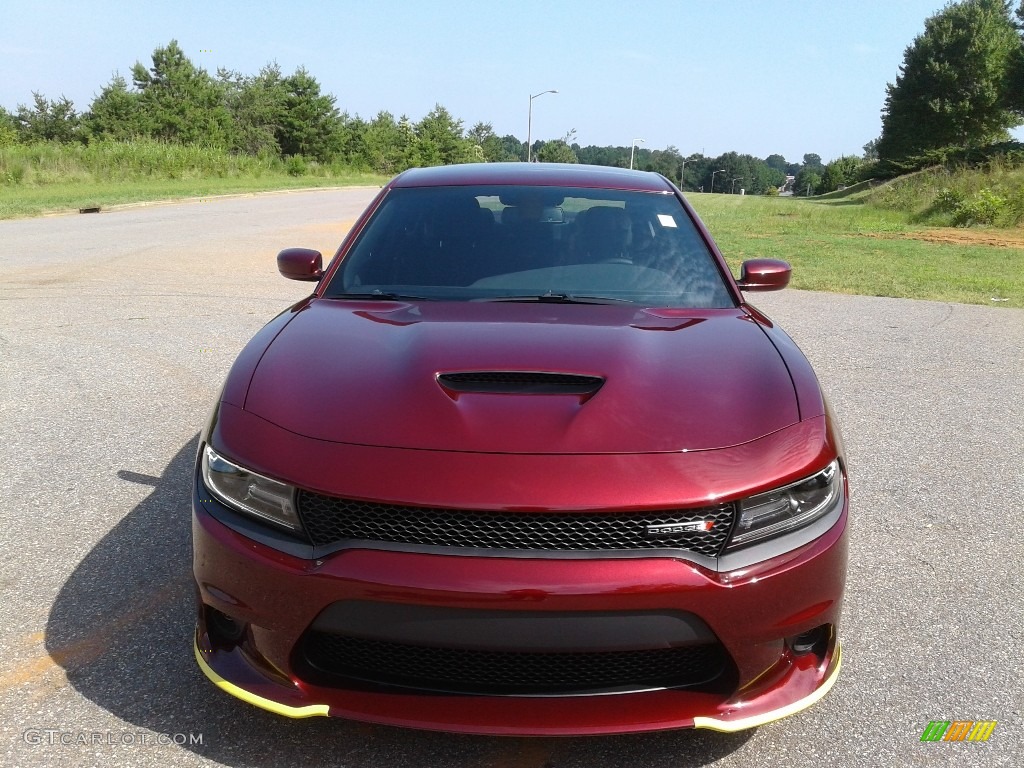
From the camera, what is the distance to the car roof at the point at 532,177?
12.0 ft

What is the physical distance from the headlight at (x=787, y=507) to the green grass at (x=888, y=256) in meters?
9.73

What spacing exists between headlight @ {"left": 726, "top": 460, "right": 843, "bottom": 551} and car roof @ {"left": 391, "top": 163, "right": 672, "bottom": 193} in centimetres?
193

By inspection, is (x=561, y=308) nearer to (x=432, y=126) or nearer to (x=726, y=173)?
(x=432, y=126)

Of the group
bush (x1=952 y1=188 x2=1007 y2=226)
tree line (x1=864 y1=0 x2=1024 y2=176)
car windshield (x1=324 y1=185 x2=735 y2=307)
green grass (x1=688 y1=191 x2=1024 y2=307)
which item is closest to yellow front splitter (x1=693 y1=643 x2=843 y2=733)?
car windshield (x1=324 y1=185 x2=735 y2=307)

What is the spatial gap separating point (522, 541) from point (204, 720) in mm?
1090

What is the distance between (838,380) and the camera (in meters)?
6.31

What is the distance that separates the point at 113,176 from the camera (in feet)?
98.3

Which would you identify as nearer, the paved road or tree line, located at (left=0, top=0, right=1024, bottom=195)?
the paved road

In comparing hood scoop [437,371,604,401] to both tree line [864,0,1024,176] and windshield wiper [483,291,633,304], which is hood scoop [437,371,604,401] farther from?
tree line [864,0,1024,176]

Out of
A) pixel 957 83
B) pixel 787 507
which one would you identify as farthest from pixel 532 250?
pixel 957 83

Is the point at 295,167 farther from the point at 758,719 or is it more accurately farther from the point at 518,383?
the point at 758,719

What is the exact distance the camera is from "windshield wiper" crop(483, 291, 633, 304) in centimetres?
294

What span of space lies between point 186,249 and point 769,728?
1262cm

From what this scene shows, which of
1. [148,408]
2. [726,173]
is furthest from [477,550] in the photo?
[726,173]
